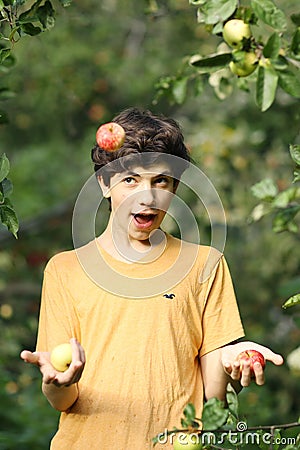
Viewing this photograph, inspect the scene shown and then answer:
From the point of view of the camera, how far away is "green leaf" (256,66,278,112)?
1640 mm

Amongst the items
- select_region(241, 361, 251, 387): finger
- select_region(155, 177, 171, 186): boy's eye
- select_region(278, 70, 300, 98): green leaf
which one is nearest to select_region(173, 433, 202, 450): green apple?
select_region(241, 361, 251, 387): finger

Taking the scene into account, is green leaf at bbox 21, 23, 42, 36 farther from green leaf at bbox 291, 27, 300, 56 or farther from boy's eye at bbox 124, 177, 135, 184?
green leaf at bbox 291, 27, 300, 56

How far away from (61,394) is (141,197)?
1.30 ft

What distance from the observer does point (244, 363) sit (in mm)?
1688

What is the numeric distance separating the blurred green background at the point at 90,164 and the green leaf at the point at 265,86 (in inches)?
69.1

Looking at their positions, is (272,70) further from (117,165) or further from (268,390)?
(268,390)

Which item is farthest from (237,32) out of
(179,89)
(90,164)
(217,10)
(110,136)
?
(90,164)

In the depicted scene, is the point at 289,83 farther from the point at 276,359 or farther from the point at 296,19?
the point at 276,359

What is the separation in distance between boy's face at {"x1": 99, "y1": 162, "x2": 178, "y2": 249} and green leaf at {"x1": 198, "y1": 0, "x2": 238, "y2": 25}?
31 centimetres

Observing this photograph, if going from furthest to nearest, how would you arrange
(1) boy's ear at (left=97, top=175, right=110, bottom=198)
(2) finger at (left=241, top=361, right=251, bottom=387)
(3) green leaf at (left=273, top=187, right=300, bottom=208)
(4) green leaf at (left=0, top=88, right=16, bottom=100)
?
(4) green leaf at (left=0, top=88, right=16, bottom=100), (1) boy's ear at (left=97, top=175, right=110, bottom=198), (2) finger at (left=241, top=361, right=251, bottom=387), (3) green leaf at (left=273, top=187, right=300, bottom=208)

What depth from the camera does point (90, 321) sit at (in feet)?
6.00

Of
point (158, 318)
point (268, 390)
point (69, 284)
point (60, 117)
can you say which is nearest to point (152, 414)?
point (158, 318)

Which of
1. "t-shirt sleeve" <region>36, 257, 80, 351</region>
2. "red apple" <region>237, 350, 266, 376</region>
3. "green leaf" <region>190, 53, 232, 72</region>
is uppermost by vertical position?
"green leaf" <region>190, 53, 232, 72</region>

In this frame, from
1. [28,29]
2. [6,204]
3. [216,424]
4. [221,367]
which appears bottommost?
[221,367]
